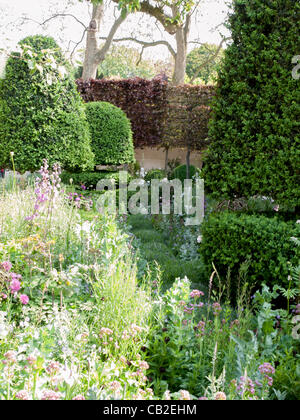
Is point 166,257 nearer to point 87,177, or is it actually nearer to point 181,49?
point 87,177

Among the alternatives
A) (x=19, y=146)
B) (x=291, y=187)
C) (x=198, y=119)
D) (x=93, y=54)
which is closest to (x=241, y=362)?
(x=291, y=187)

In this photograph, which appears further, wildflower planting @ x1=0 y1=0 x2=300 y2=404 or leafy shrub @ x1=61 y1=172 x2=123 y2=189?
leafy shrub @ x1=61 y1=172 x2=123 y2=189

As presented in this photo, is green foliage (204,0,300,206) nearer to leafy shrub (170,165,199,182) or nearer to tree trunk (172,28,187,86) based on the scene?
leafy shrub (170,165,199,182)

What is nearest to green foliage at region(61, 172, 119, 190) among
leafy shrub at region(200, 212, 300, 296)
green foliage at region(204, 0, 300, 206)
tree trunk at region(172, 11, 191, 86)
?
green foliage at region(204, 0, 300, 206)

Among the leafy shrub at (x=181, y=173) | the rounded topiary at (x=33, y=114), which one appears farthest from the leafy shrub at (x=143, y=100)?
the rounded topiary at (x=33, y=114)

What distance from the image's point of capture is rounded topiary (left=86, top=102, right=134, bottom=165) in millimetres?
10906

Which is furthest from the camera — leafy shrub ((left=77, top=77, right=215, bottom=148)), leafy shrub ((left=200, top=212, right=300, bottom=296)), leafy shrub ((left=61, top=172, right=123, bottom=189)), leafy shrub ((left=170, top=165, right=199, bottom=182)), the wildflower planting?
leafy shrub ((left=77, top=77, right=215, bottom=148))

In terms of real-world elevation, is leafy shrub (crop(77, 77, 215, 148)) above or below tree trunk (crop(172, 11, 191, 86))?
below

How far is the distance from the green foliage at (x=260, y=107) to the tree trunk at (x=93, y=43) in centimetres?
1192

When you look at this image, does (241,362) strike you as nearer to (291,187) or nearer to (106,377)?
(106,377)

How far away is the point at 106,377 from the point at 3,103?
23.8 feet

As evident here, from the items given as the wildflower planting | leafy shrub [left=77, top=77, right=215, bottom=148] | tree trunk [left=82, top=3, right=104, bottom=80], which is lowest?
the wildflower planting

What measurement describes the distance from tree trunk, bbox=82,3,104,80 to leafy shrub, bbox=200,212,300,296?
13017mm

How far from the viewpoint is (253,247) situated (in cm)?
408
